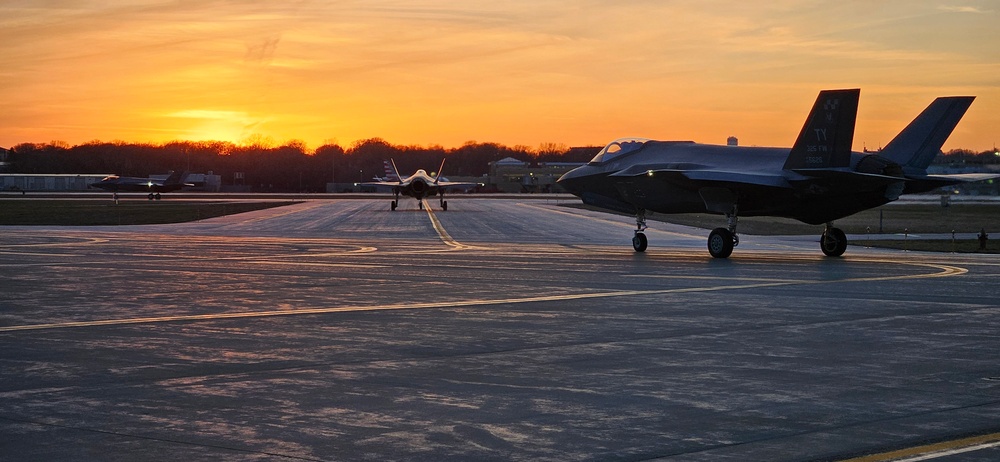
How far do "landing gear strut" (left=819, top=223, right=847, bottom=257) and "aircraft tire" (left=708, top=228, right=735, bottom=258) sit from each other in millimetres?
2633

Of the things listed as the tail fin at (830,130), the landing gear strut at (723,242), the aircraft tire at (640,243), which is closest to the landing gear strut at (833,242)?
the landing gear strut at (723,242)

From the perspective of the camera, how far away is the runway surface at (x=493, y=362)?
25.5ft

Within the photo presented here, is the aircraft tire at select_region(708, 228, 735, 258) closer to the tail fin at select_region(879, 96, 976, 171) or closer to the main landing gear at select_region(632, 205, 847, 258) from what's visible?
the main landing gear at select_region(632, 205, 847, 258)

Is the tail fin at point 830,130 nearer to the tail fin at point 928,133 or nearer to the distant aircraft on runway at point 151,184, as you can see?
the tail fin at point 928,133

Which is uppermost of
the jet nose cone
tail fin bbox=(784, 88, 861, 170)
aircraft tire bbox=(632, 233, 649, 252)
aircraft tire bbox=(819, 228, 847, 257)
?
tail fin bbox=(784, 88, 861, 170)

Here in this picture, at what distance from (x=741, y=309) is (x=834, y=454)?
901 centimetres

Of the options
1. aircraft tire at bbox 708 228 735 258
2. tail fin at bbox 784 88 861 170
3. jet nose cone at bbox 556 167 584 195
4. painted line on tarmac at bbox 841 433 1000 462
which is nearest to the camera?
painted line on tarmac at bbox 841 433 1000 462

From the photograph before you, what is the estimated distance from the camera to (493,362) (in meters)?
11.2

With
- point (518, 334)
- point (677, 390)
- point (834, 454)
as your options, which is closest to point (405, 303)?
point (518, 334)

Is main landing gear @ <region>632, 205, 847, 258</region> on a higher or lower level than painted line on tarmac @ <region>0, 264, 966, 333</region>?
higher

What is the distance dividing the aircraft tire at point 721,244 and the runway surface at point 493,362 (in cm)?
383

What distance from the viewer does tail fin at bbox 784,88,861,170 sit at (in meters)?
26.0

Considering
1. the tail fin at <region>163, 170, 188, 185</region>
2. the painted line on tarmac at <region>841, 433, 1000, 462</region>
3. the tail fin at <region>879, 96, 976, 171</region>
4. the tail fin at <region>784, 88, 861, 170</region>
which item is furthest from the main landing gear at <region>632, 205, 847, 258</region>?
the tail fin at <region>163, 170, 188, 185</region>

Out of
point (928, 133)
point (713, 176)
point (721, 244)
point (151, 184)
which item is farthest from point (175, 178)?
point (928, 133)
